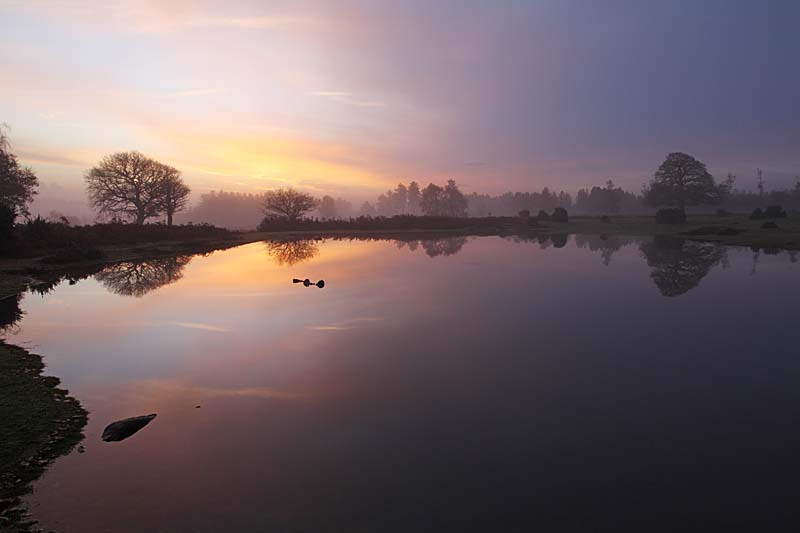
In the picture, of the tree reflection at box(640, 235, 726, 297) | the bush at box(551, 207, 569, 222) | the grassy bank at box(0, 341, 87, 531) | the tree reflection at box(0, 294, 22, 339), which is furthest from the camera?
the bush at box(551, 207, 569, 222)

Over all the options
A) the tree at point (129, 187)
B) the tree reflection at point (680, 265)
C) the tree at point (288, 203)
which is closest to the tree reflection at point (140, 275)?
the tree reflection at point (680, 265)

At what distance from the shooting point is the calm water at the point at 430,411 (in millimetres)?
6102

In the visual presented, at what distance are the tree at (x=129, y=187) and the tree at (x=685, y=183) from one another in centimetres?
10724

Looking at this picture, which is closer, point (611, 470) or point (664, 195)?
point (611, 470)

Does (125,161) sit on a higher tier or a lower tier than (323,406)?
higher

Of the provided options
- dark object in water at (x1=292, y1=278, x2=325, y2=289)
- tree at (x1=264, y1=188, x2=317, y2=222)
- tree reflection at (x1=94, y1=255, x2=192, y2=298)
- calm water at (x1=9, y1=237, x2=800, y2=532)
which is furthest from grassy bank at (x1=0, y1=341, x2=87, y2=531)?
tree at (x1=264, y1=188, x2=317, y2=222)

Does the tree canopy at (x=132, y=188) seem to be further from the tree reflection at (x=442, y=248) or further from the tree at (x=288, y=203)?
the tree reflection at (x=442, y=248)

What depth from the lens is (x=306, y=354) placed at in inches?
523

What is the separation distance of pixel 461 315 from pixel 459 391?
304 inches

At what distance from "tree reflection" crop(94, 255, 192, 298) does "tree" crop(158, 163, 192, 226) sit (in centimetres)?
4254

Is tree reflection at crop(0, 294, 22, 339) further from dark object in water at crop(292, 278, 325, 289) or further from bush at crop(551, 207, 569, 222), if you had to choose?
bush at crop(551, 207, 569, 222)

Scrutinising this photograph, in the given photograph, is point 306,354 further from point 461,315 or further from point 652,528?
point 652,528

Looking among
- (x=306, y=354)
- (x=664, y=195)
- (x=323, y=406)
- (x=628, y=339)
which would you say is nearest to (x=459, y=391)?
(x=323, y=406)

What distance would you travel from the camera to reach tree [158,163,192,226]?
76312mm
